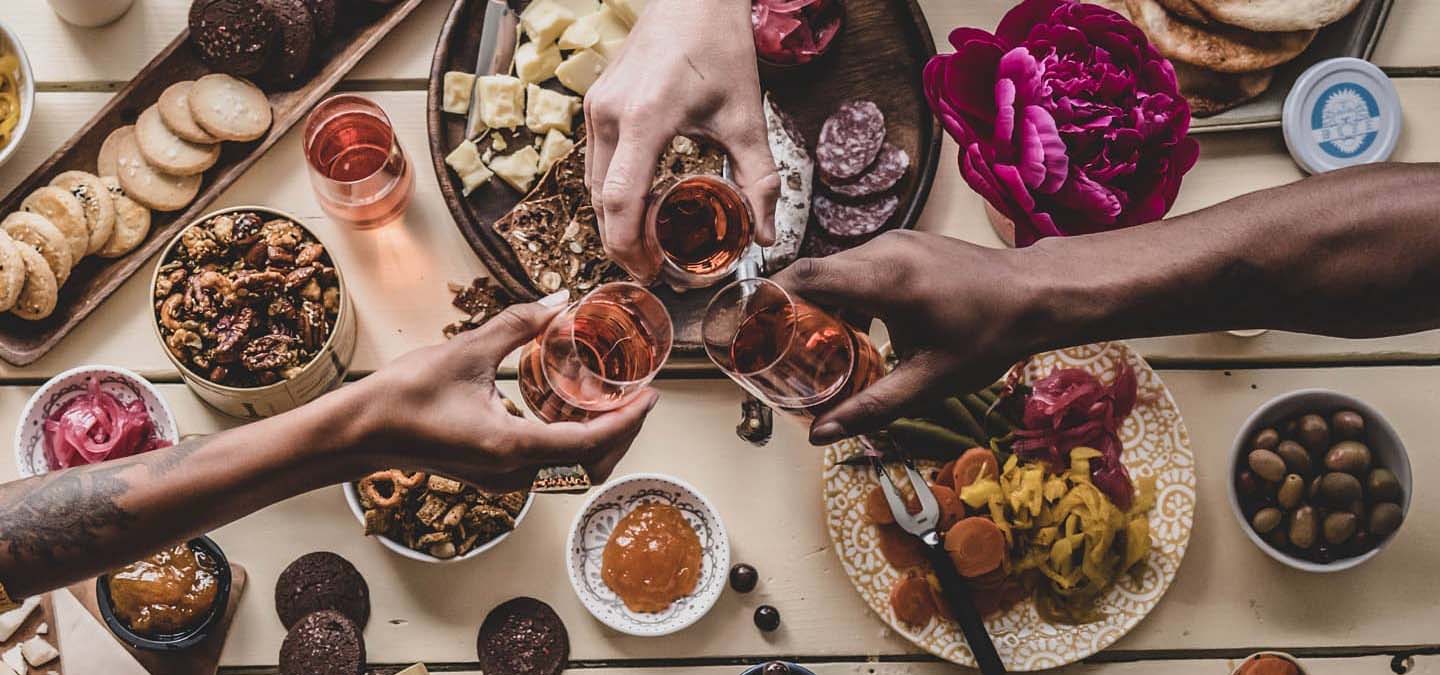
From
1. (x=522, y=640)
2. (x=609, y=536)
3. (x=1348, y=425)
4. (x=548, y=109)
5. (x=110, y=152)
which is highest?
(x=548, y=109)

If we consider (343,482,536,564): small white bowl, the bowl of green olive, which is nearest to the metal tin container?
(343,482,536,564): small white bowl

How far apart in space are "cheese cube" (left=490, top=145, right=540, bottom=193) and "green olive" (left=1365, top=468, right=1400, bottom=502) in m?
1.42

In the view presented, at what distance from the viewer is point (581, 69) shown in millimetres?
1854

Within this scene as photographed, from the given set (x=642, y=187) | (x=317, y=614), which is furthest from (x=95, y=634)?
(x=642, y=187)

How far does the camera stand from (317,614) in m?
1.85

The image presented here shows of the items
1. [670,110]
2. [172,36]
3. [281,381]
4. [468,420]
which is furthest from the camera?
[172,36]

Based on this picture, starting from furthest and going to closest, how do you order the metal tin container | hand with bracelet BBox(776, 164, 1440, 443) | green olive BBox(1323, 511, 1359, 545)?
1. green olive BBox(1323, 511, 1359, 545)
2. the metal tin container
3. hand with bracelet BBox(776, 164, 1440, 443)

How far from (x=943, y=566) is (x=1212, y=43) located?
3.02 feet

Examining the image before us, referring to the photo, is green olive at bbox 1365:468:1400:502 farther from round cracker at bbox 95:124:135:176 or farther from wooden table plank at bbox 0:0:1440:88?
round cracker at bbox 95:124:135:176

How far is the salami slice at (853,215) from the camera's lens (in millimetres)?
1823

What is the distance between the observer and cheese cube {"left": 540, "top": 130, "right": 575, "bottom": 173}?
185 cm

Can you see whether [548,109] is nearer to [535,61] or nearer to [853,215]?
[535,61]

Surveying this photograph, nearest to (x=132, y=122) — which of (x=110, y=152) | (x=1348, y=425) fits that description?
(x=110, y=152)

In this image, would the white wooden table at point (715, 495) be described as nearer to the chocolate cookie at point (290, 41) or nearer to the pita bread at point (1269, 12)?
the chocolate cookie at point (290, 41)
